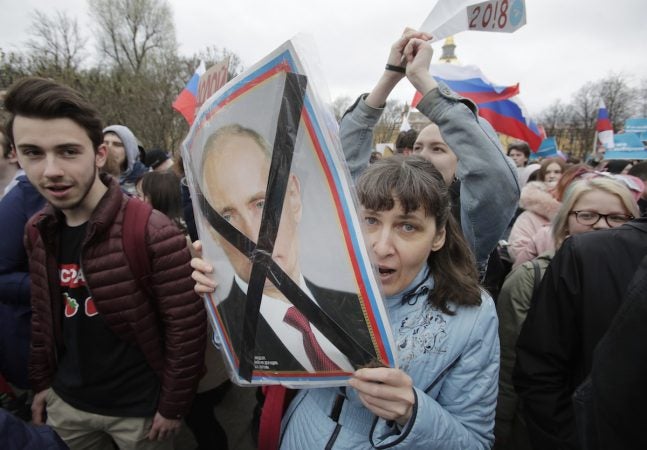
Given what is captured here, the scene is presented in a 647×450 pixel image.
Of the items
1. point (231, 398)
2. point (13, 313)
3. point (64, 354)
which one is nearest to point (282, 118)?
point (64, 354)

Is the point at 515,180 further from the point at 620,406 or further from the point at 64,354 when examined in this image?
the point at 64,354

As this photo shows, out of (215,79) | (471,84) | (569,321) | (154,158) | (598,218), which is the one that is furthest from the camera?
(154,158)

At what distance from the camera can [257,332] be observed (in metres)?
0.81

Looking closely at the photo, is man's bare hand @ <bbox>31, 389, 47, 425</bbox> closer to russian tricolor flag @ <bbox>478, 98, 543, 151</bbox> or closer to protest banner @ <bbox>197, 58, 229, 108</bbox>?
protest banner @ <bbox>197, 58, 229, 108</bbox>

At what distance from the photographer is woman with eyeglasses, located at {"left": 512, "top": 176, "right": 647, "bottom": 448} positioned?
4.30 feet

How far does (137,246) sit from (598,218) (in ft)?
7.82

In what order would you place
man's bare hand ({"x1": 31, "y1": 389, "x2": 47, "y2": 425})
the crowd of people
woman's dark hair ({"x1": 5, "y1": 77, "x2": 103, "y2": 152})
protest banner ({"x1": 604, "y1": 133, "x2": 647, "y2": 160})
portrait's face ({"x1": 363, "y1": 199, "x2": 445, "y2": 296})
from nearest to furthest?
the crowd of people < portrait's face ({"x1": 363, "y1": 199, "x2": 445, "y2": 296}) < woman's dark hair ({"x1": 5, "y1": 77, "x2": 103, "y2": 152}) < man's bare hand ({"x1": 31, "y1": 389, "x2": 47, "y2": 425}) < protest banner ({"x1": 604, "y1": 133, "x2": 647, "y2": 160})

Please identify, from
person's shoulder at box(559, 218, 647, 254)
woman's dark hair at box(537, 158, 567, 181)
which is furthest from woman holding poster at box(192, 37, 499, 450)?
woman's dark hair at box(537, 158, 567, 181)

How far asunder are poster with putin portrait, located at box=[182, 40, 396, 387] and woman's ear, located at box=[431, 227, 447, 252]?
51cm

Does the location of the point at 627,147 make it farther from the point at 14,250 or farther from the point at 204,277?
the point at 14,250

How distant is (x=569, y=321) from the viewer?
1395mm

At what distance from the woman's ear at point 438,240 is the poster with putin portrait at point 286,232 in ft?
1.66

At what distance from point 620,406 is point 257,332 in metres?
0.80

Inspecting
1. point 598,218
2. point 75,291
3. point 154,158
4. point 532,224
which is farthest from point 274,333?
point 154,158
